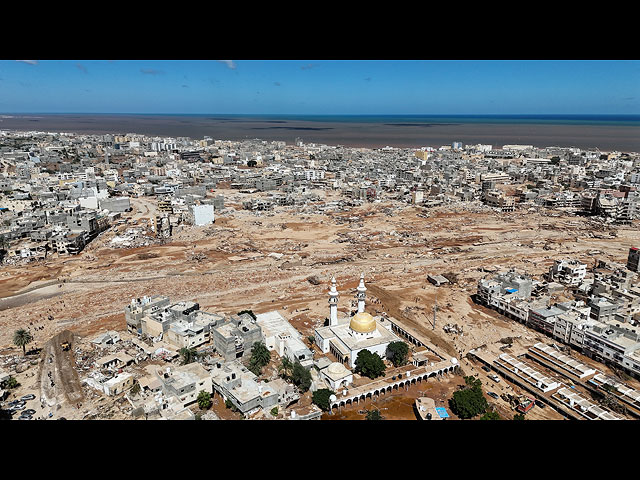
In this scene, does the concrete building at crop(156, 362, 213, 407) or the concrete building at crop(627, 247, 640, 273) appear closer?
the concrete building at crop(156, 362, 213, 407)

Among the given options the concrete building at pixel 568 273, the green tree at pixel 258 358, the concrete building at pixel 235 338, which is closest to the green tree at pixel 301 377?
the green tree at pixel 258 358

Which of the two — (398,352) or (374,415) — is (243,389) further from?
(398,352)

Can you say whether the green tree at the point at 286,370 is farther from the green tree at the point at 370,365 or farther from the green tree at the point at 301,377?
the green tree at the point at 370,365

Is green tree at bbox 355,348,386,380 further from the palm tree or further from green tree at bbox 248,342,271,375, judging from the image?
the palm tree

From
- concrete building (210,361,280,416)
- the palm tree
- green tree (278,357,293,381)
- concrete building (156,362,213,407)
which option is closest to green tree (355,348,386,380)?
green tree (278,357,293,381)

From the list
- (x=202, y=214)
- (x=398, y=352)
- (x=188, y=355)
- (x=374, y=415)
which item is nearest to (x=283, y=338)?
(x=188, y=355)

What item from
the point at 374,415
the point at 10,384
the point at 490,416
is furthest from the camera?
the point at 10,384
